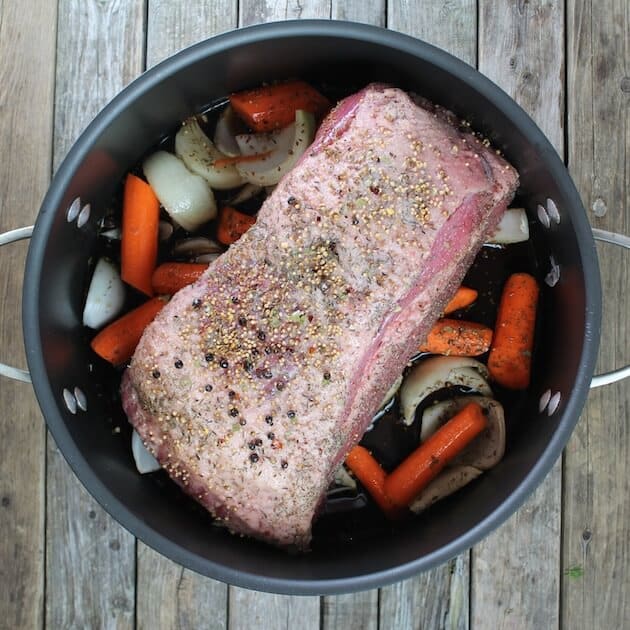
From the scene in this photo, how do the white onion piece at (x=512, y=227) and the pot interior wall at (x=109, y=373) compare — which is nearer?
the pot interior wall at (x=109, y=373)

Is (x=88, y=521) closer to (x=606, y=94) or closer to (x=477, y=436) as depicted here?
(x=477, y=436)

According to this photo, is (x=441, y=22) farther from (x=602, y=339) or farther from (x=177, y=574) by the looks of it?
(x=177, y=574)

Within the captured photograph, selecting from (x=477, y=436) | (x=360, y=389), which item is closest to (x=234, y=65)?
(x=360, y=389)

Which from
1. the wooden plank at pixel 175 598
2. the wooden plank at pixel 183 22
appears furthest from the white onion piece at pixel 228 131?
the wooden plank at pixel 175 598

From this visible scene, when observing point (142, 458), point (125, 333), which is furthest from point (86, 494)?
point (125, 333)

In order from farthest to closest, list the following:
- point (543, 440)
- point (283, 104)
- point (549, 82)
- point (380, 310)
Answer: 1. point (549, 82)
2. point (283, 104)
3. point (543, 440)
4. point (380, 310)

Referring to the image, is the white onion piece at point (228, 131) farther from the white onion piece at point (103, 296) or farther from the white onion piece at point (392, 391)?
A: the white onion piece at point (392, 391)

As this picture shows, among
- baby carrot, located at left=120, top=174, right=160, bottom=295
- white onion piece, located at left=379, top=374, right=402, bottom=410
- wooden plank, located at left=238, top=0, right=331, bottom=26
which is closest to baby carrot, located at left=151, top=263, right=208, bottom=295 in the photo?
baby carrot, located at left=120, top=174, right=160, bottom=295
